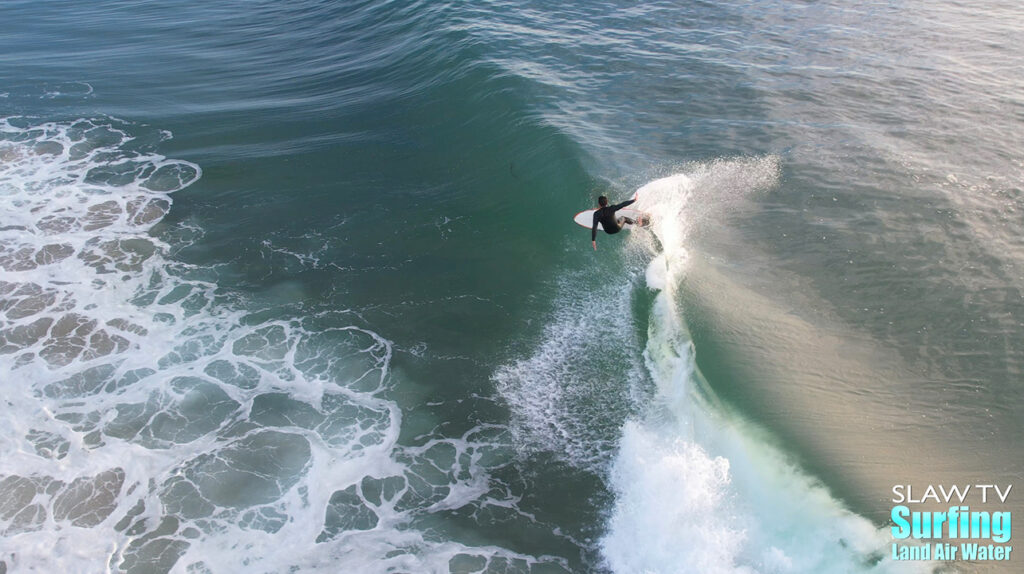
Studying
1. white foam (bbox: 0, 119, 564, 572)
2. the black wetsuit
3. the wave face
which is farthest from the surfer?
white foam (bbox: 0, 119, 564, 572)

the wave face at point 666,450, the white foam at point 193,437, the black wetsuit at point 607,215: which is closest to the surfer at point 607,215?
the black wetsuit at point 607,215

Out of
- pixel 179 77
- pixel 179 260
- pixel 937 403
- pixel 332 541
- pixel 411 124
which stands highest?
→ pixel 179 77

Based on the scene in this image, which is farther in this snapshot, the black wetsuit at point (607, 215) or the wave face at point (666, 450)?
the black wetsuit at point (607, 215)

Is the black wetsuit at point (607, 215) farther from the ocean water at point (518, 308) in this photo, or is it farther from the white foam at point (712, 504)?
the white foam at point (712, 504)

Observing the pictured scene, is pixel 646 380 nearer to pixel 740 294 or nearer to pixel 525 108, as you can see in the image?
pixel 740 294

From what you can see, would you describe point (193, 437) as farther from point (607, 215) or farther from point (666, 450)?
point (607, 215)

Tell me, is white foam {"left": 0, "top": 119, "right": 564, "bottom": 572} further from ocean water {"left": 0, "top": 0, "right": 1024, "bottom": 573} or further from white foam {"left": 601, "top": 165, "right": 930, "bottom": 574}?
white foam {"left": 601, "top": 165, "right": 930, "bottom": 574}

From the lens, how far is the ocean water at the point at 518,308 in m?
12.5

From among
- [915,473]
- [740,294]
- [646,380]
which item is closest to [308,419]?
[646,380]

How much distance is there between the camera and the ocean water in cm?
1253

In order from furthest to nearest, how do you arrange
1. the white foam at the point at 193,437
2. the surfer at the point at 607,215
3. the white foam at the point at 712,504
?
the surfer at the point at 607,215, the white foam at the point at 193,437, the white foam at the point at 712,504

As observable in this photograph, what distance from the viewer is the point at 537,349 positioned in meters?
16.1

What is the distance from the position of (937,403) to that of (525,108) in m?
17.2

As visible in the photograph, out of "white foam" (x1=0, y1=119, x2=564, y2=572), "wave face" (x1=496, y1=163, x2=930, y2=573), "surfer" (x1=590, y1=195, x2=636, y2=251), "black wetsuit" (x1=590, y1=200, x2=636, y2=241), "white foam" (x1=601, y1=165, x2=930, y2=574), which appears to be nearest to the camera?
"white foam" (x1=601, y1=165, x2=930, y2=574)
